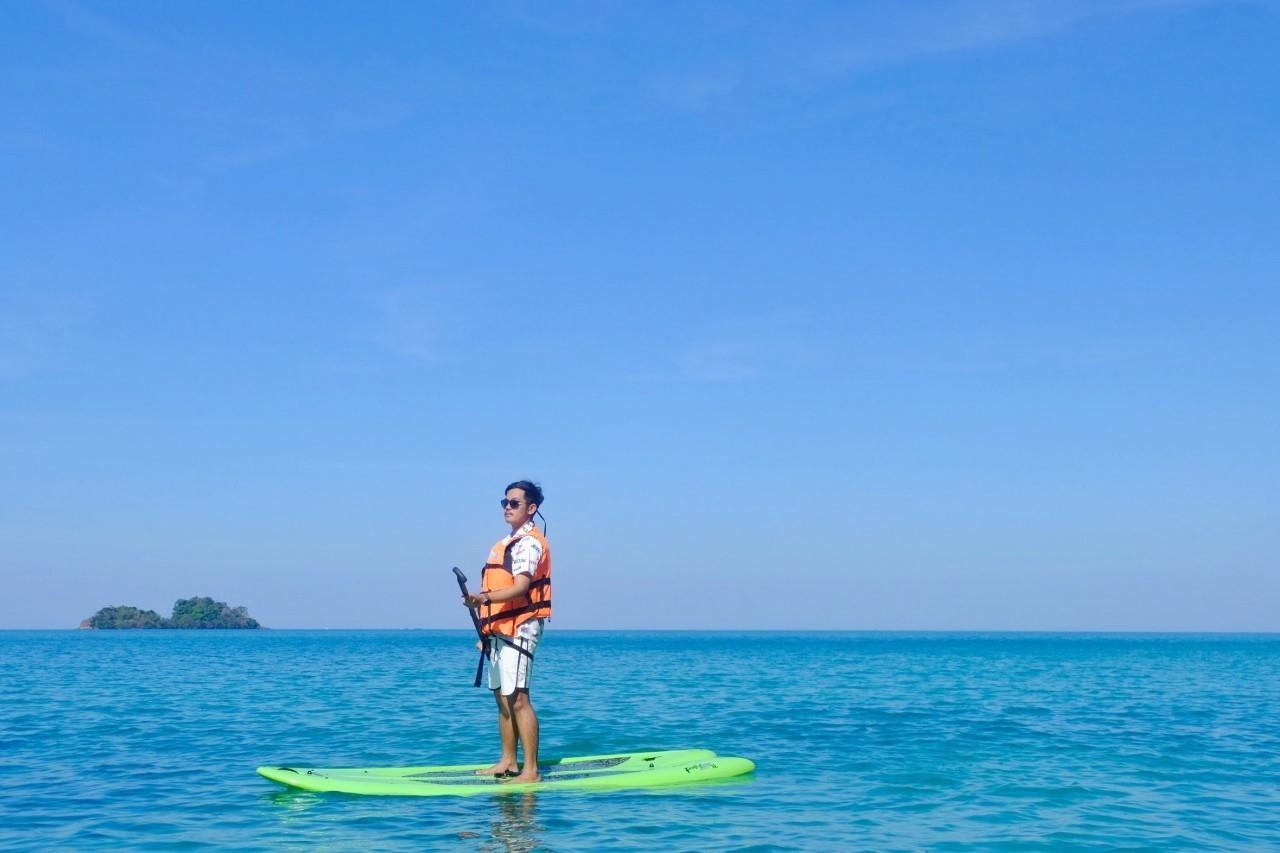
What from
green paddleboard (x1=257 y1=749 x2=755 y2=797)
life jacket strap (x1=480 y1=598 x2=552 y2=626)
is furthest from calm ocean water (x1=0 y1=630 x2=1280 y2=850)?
life jacket strap (x1=480 y1=598 x2=552 y2=626)

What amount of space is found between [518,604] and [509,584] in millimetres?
246

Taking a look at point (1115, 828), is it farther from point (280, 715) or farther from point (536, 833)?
point (280, 715)

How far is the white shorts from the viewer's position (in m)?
11.1

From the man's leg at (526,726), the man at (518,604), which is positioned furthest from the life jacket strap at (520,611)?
the man's leg at (526,726)

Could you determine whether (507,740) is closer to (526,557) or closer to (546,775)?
(546,775)

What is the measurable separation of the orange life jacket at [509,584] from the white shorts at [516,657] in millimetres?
77

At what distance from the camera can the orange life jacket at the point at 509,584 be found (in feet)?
36.3

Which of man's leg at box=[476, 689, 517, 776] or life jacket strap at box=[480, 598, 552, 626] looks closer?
life jacket strap at box=[480, 598, 552, 626]

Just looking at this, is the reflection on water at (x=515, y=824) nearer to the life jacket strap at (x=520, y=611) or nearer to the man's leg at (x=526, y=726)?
the man's leg at (x=526, y=726)

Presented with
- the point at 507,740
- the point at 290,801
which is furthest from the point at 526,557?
the point at 290,801

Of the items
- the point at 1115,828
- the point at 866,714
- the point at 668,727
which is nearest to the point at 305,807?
the point at 1115,828

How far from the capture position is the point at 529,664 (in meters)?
11.2

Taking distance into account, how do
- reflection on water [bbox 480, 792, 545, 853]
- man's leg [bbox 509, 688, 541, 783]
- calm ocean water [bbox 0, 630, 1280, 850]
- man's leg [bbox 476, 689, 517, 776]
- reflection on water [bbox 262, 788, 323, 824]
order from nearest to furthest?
reflection on water [bbox 480, 792, 545, 853] < calm ocean water [bbox 0, 630, 1280, 850] < reflection on water [bbox 262, 788, 323, 824] < man's leg [bbox 509, 688, 541, 783] < man's leg [bbox 476, 689, 517, 776]

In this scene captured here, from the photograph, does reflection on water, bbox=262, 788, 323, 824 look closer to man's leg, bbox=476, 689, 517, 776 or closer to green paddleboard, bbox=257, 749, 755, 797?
green paddleboard, bbox=257, 749, 755, 797
